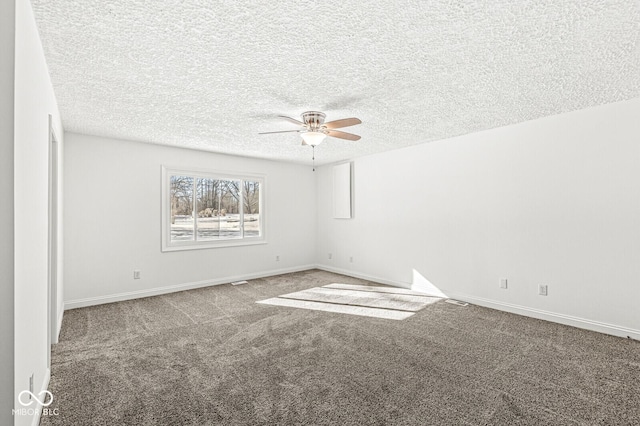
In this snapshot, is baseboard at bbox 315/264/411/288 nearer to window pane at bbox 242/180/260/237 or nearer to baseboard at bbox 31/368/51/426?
window pane at bbox 242/180/260/237

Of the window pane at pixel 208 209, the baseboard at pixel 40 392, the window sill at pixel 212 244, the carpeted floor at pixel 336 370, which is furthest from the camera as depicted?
the window pane at pixel 208 209

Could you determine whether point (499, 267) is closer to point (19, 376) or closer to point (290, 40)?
point (290, 40)

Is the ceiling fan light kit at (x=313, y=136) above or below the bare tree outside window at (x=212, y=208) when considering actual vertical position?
above

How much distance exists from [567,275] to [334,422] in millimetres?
3260

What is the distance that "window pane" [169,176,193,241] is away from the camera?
5164 millimetres

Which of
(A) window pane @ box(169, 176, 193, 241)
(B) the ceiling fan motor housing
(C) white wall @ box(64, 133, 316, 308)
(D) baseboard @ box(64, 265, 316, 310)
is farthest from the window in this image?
(B) the ceiling fan motor housing

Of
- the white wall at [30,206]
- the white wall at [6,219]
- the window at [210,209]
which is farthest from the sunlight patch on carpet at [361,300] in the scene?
the white wall at [6,219]

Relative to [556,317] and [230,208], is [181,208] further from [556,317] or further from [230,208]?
[556,317]

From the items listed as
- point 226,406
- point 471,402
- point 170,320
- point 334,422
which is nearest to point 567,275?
point 471,402

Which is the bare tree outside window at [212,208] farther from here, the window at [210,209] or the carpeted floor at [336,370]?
the carpeted floor at [336,370]

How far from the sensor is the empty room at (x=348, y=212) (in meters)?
1.81

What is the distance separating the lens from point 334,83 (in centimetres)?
263

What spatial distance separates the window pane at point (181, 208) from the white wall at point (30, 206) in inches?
114

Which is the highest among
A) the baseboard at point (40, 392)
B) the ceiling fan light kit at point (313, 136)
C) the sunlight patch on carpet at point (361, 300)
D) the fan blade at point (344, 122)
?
the fan blade at point (344, 122)
